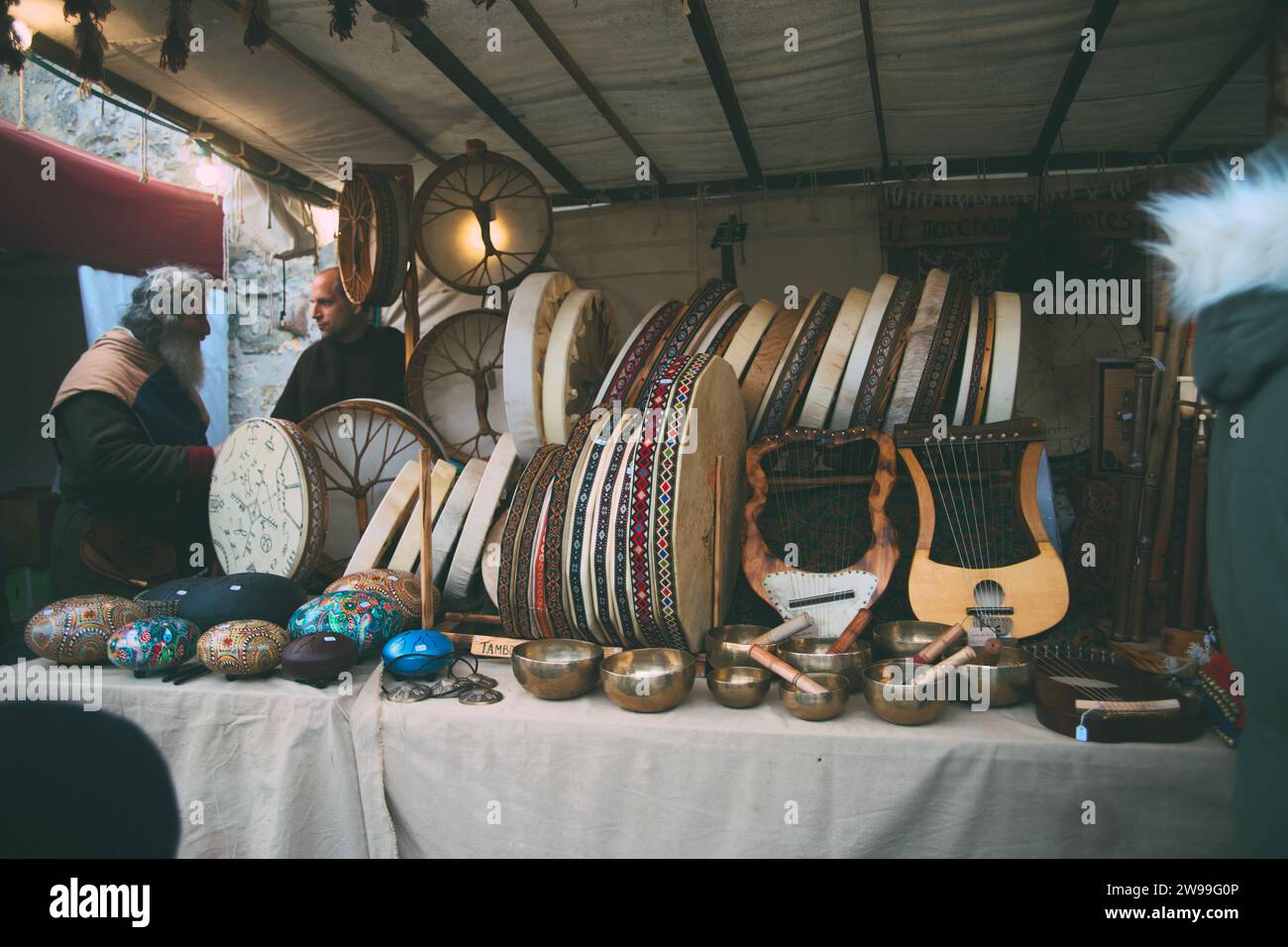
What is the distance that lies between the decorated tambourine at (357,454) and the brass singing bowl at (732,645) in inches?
64.6

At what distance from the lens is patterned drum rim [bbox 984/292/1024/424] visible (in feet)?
8.21

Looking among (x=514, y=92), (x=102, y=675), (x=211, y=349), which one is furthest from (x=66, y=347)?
(x=102, y=675)

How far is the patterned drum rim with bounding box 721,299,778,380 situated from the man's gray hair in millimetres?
2248

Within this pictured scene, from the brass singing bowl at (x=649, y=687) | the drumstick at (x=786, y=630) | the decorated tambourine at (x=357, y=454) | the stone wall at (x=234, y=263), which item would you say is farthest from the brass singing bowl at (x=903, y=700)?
the stone wall at (x=234, y=263)

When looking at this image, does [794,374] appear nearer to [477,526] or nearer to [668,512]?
[668,512]

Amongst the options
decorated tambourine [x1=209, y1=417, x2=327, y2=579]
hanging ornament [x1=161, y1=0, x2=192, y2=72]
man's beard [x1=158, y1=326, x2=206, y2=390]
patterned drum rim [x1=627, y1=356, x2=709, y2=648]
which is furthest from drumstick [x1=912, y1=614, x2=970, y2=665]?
man's beard [x1=158, y1=326, x2=206, y2=390]

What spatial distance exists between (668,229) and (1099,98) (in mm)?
2184

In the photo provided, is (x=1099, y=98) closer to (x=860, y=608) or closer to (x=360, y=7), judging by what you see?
(x=860, y=608)

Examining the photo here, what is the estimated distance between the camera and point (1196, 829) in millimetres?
1672

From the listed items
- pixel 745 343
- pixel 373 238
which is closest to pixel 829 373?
pixel 745 343

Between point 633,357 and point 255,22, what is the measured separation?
1.59 meters

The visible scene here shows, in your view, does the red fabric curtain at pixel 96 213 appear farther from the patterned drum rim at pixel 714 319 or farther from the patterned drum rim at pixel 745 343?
the patterned drum rim at pixel 745 343

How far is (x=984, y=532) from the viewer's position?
2340 millimetres

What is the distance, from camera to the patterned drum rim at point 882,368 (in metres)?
2.59
